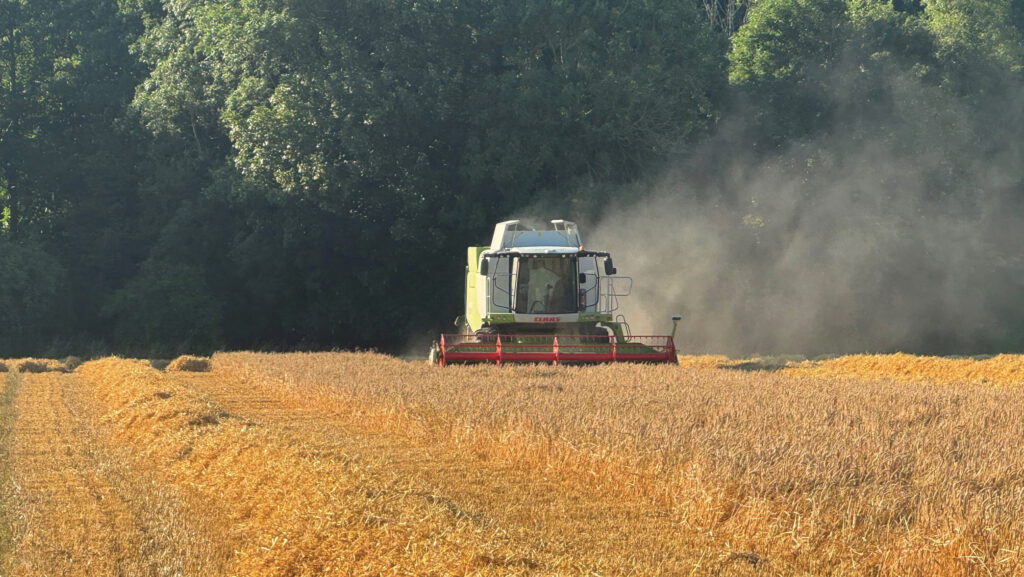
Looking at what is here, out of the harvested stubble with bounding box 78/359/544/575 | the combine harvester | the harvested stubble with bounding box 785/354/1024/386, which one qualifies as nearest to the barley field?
the harvested stubble with bounding box 78/359/544/575

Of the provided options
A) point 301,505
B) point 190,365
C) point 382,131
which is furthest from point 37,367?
point 301,505

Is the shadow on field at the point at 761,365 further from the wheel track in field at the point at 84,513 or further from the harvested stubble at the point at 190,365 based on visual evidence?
the wheel track in field at the point at 84,513

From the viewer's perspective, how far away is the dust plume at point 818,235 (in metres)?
31.3

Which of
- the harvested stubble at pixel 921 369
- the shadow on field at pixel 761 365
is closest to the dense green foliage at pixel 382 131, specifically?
the shadow on field at pixel 761 365

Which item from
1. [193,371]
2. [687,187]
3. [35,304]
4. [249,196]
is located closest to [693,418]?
[193,371]

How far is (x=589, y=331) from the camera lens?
21.4 metres

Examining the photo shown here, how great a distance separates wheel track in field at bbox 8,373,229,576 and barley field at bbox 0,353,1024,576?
0.03 meters

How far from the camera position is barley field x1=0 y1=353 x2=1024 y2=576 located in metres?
6.45

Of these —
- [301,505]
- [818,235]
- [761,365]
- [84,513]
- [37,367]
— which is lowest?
[84,513]

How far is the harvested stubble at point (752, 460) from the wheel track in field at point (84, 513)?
231cm

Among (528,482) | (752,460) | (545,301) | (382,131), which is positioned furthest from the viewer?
(382,131)

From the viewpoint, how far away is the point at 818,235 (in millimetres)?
31266

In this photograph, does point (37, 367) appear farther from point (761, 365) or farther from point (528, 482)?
point (528, 482)

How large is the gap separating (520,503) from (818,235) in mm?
24688
